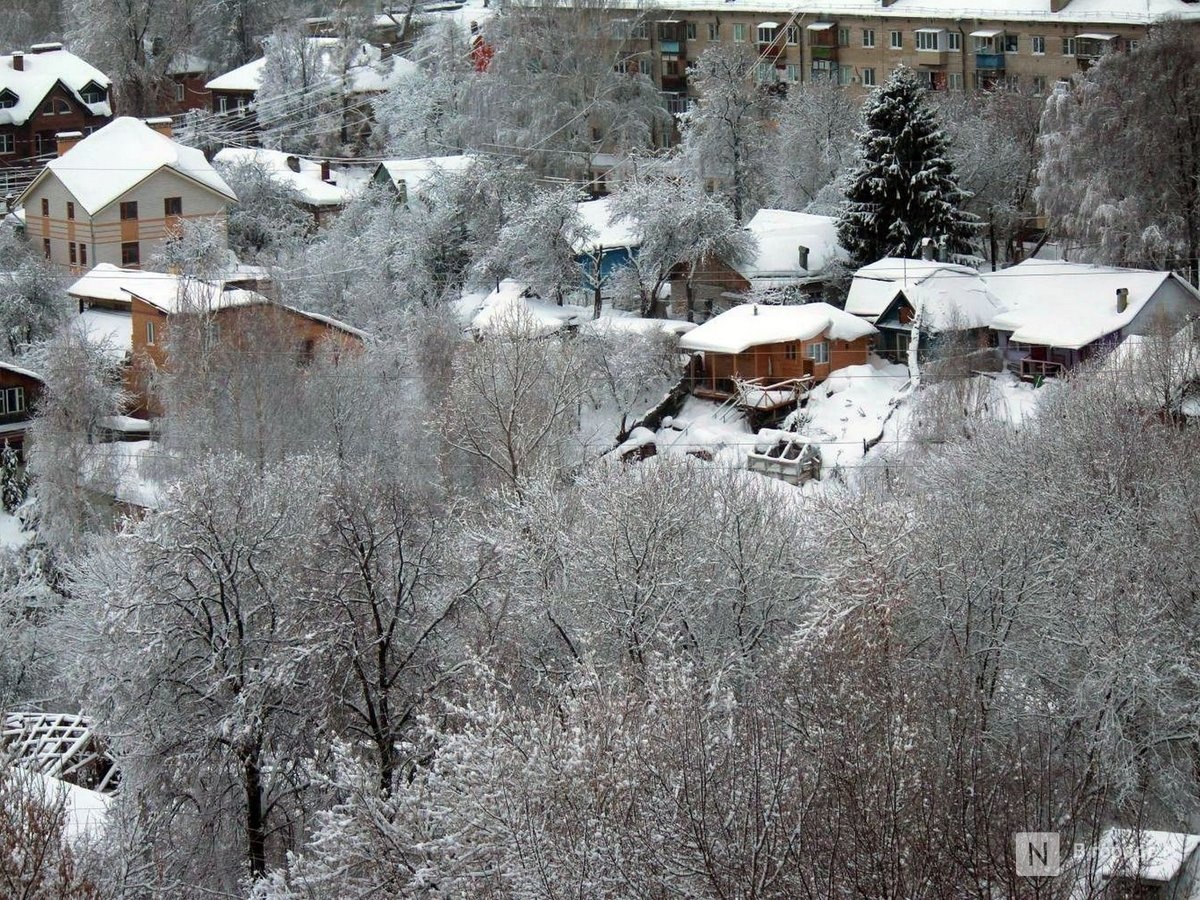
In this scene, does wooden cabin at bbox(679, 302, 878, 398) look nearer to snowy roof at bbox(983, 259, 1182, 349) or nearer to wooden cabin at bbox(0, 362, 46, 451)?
snowy roof at bbox(983, 259, 1182, 349)

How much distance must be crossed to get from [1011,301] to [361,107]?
19927mm

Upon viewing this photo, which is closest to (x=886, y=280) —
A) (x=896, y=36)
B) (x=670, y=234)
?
(x=670, y=234)

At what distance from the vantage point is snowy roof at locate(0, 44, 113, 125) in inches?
1572

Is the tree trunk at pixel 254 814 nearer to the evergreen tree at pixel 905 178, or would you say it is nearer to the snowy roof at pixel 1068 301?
the snowy roof at pixel 1068 301

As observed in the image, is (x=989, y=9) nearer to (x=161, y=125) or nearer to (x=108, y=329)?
(x=161, y=125)

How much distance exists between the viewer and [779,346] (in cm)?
2728

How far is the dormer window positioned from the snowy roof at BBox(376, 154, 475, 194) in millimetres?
9881

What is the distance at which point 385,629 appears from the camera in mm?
13438

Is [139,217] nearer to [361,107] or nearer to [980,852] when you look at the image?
[361,107]

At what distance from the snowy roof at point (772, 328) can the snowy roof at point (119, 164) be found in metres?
12.8

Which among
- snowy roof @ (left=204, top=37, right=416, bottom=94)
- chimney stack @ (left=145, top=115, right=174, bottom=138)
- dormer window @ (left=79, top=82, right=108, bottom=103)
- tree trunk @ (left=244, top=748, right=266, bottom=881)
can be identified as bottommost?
tree trunk @ (left=244, top=748, right=266, bottom=881)

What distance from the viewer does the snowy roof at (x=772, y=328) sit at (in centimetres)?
2702

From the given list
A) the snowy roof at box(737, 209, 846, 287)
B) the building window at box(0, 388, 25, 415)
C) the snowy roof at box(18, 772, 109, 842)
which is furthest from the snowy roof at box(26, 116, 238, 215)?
the snowy roof at box(18, 772, 109, 842)

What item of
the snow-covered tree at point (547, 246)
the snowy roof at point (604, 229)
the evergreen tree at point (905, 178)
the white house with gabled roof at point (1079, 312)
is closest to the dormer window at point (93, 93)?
the snow-covered tree at point (547, 246)
